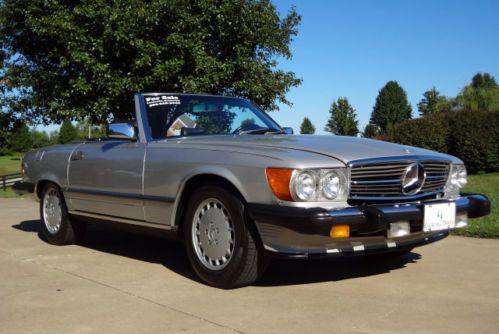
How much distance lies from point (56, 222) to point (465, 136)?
49.6 feet

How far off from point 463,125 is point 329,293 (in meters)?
15.9

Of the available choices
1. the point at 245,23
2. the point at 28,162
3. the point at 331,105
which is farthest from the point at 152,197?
the point at 331,105

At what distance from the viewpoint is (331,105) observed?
186 feet

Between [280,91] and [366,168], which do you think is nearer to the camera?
[366,168]

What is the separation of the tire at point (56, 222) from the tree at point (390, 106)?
73.5 m

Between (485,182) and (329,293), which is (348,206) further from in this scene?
(485,182)

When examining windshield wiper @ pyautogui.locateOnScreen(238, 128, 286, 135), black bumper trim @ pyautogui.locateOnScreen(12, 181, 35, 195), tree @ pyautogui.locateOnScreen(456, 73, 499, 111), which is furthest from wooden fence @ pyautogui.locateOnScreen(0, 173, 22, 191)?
tree @ pyautogui.locateOnScreen(456, 73, 499, 111)

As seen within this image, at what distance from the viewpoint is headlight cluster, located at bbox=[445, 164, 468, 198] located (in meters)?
4.52

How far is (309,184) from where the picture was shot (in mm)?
3693

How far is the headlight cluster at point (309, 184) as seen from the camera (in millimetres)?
3652

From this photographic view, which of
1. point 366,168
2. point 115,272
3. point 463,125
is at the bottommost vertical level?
point 115,272

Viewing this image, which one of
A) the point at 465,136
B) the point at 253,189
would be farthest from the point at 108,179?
the point at 465,136

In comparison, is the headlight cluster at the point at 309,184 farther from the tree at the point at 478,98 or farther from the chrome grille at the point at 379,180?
the tree at the point at 478,98

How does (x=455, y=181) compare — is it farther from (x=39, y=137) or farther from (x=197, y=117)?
(x=39, y=137)
